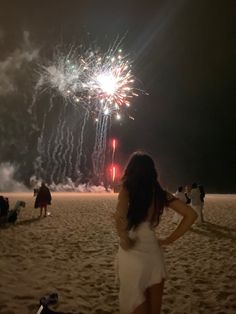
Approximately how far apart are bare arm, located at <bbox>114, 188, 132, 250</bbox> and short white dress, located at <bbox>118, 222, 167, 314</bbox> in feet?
0.16

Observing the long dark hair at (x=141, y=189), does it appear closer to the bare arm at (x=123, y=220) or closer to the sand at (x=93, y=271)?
the bare arm at (x=123, y=220)

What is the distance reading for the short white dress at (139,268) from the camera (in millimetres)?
2738

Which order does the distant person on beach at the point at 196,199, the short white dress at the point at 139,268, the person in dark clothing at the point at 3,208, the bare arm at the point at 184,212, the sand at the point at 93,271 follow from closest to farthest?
the short white dress at the point at 139,268, the bare arm at the point at 184,212, the sand at the point at 93,271, the person in dark clothing at the point at 3,208, the distant person on beach at the point at 196,199

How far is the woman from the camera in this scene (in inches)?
108

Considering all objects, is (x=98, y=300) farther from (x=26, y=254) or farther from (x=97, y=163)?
(x=97, y=163)

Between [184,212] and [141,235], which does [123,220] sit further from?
[184,212]

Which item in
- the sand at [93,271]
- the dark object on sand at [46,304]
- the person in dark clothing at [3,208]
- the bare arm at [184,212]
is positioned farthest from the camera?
the person in dark clothing at [3,208]

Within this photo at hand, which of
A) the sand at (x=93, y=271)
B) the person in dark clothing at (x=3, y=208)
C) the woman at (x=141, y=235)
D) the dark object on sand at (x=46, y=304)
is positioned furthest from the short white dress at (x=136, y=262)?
the person in dark clothing at (x=3, y=208)

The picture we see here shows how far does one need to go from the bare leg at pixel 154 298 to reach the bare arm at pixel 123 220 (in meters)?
0.32

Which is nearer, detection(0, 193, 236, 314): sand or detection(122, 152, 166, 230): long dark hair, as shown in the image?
detection(122, 152, 166, 230): long dark hair

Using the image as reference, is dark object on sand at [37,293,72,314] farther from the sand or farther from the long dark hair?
the sand

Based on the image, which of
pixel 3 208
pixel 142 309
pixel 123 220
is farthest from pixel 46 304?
pixel 3 208

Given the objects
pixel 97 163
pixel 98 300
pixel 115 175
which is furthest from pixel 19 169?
pixel 98 300

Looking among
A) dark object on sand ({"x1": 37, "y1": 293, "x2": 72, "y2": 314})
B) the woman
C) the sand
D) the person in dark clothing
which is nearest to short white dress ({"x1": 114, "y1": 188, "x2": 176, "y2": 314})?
the woman
